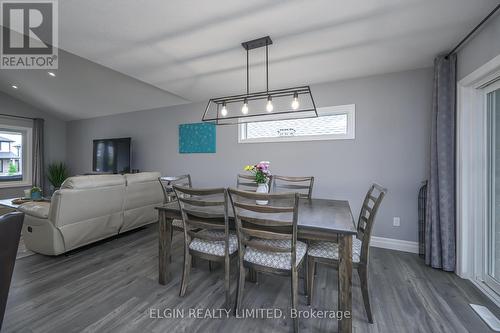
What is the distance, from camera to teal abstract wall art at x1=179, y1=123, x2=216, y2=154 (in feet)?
14.2

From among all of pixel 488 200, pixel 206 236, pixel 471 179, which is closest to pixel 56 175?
pixel 206 236

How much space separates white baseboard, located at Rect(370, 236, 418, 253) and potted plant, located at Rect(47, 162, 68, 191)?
7.94m

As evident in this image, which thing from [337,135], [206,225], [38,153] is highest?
[337,135]

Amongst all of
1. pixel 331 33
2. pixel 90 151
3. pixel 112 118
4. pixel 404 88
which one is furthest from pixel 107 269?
pixel 90 151

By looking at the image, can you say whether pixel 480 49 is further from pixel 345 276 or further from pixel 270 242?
pixel 270 242

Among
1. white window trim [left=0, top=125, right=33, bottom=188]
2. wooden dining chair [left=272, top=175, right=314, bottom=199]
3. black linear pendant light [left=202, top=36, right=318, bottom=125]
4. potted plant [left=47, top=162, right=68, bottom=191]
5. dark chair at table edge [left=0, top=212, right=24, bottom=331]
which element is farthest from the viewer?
potted plant [left=47, top=162, right=68, bottom=191]

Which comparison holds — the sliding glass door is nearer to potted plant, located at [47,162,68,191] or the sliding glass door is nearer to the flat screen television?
the flat screen television

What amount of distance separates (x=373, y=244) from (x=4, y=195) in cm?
849

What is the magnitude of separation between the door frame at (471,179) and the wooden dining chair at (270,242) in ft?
6.17

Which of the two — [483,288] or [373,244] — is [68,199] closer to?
[373,244]

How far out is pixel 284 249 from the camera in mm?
1554

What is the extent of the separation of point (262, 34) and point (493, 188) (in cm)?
271

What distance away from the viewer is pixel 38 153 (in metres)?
6.08

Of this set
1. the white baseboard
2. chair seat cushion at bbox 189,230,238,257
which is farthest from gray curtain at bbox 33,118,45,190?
the white baseboard
